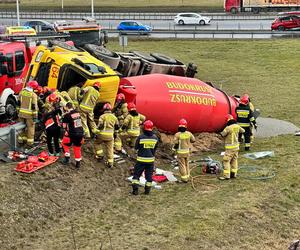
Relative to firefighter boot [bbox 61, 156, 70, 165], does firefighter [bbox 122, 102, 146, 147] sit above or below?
above

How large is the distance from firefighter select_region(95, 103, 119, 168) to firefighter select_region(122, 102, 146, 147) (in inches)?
41.2

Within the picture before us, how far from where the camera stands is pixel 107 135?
12945mm

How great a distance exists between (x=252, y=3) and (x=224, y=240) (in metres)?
55.6

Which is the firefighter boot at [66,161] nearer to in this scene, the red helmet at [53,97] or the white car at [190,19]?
the red helmet at [53,97]

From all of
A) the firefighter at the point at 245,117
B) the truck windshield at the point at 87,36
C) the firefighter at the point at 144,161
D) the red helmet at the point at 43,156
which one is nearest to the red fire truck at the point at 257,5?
the truck windshield at the point at 87,36

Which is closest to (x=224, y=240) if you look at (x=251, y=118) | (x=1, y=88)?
(x=251, y=118)

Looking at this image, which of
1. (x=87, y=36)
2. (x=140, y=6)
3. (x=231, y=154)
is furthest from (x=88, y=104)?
(x=140, y=6)

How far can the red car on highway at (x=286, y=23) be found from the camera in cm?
4397

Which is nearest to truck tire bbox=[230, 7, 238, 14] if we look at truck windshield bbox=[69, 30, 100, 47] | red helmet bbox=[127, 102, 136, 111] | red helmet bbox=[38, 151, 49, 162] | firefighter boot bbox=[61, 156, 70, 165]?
truck windshield bbox=[69, 30, 100, 47]

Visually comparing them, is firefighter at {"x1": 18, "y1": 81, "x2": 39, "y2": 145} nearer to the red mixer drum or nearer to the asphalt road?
the red mixer drum

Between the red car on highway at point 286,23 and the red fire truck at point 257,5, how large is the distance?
716 inches

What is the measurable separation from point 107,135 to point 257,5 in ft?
173

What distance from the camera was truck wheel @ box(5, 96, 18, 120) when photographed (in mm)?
15883

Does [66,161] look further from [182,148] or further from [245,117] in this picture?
[245,117]
